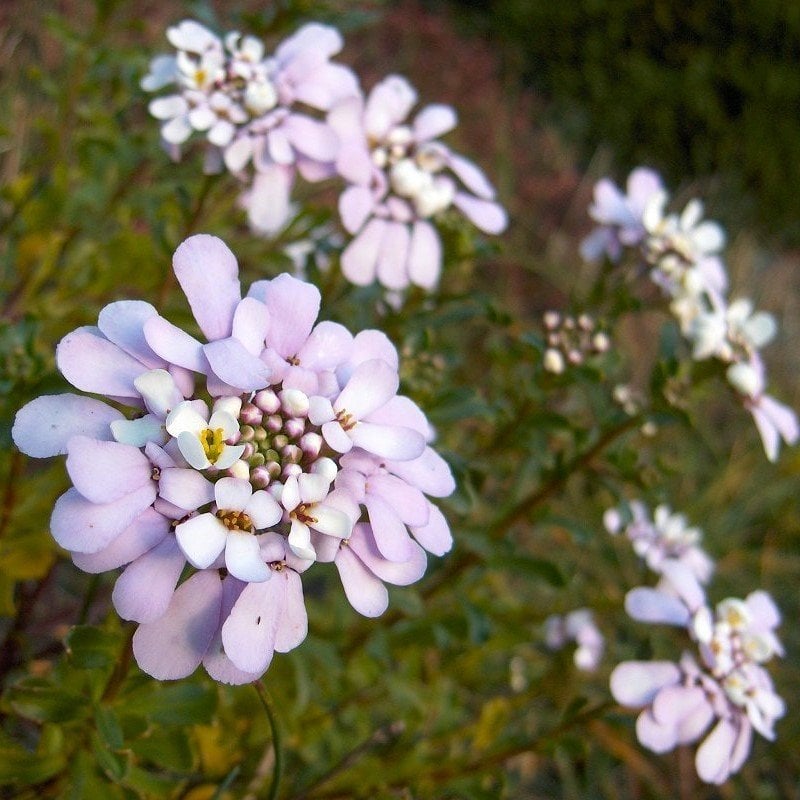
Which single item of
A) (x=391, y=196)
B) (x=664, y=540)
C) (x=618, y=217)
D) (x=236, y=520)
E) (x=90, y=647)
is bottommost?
(x=664, y=540)

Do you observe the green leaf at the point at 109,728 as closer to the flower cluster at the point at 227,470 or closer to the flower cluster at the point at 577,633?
the flower cluster at the point at 227,470

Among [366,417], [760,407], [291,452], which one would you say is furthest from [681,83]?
[291,452]

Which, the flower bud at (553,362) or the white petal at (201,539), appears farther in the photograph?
the flower bud at (553,362)

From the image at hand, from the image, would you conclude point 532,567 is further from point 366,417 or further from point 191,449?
point 191,449

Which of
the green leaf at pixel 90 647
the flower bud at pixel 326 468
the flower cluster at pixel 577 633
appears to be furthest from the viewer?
the flower cluster at pixel 577 633

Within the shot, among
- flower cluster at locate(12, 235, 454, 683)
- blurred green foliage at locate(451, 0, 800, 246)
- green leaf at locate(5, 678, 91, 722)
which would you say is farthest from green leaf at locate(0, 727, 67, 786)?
blurred green foliage at locate(451, 0, 800, 246)

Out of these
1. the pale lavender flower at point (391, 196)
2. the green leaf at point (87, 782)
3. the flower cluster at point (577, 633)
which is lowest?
the flower cluster at point (577, 633)

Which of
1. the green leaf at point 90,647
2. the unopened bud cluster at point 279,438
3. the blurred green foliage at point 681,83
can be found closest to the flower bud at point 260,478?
the unopened bud cluster at point 279,438

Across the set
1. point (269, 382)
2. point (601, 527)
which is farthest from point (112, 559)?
point (601, 527)
